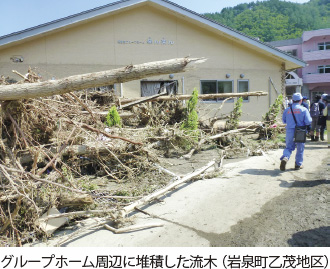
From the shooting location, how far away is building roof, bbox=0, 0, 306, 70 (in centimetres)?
1075

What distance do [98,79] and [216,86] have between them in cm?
1102

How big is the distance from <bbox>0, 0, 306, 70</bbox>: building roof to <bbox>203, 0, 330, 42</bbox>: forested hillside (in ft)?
188

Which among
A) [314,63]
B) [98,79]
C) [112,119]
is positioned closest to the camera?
[98,79]

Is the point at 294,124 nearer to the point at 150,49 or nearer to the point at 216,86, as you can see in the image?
the point at 216,86

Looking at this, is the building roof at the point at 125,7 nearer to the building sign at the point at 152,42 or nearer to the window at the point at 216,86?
the building sign at the point at 152,42

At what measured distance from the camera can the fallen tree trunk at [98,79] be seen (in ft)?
12.2

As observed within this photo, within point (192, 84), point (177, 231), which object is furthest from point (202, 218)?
point (192, 84)

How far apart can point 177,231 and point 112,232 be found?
0.91 meters

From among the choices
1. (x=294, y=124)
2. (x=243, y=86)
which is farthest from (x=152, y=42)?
(x=294, y=124)

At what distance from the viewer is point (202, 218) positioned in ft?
14.3

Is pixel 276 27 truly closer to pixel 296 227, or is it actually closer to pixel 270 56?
pixel 270 56

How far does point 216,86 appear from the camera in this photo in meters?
14.3

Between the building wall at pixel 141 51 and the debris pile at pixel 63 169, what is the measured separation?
5.70 m

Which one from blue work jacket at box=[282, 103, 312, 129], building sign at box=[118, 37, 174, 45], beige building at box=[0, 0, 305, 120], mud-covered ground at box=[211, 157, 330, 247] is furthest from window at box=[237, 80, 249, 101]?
mud-covered ground at box=[211, 157, 330, 247]
